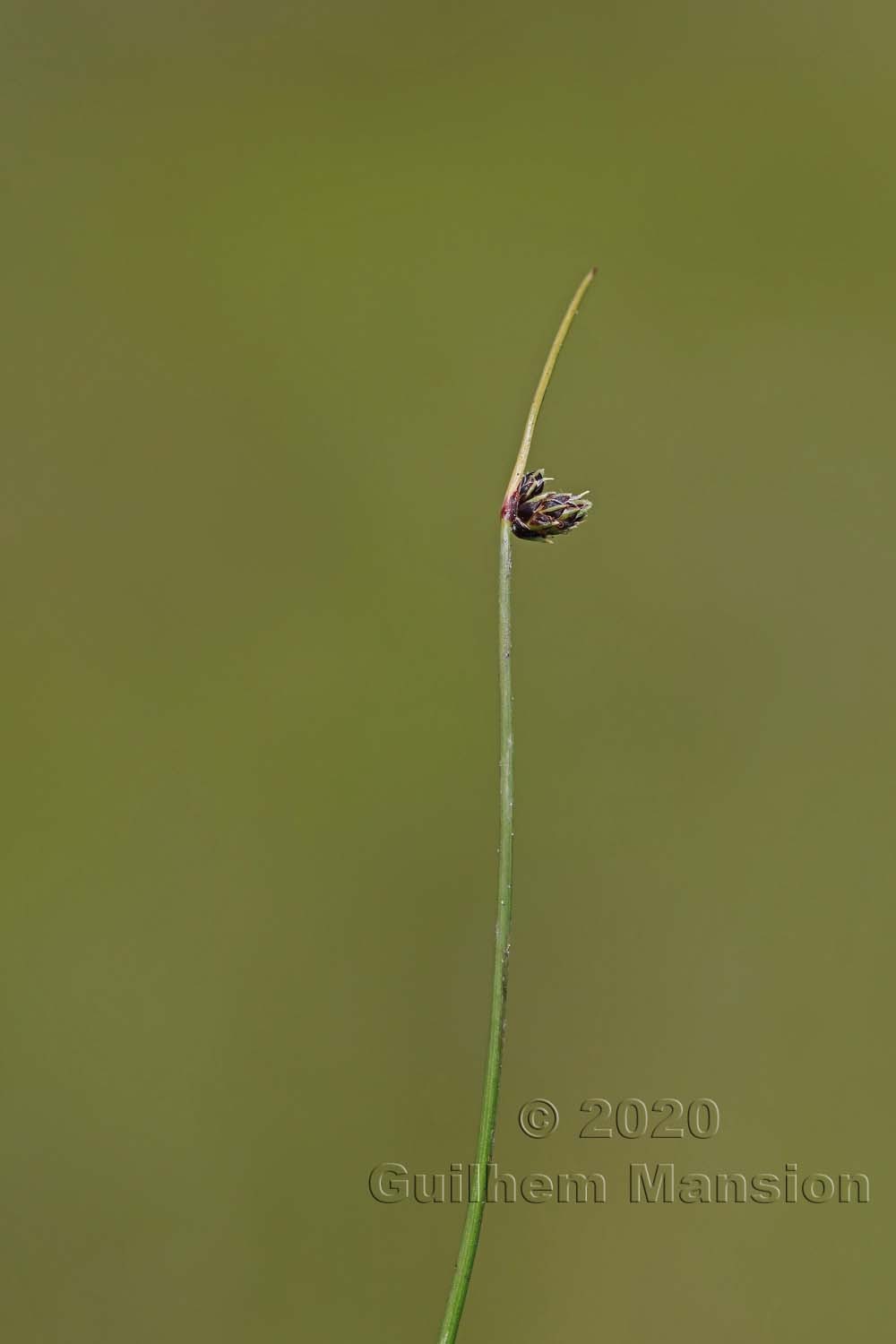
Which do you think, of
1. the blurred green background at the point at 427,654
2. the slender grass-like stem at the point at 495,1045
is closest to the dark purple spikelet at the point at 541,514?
the slender grass-like stem at the point at 495,1045

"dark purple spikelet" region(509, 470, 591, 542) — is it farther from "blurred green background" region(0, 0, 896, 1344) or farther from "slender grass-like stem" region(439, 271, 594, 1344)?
"blurred green background" region(0, 0, 896, 1344)

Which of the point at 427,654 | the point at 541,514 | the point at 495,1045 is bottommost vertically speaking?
the point at 495,1045

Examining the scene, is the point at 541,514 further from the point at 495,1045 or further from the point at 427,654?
the point at 427,654

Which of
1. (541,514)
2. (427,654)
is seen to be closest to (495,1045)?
(541,514)

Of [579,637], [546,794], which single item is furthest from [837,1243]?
[579,637]

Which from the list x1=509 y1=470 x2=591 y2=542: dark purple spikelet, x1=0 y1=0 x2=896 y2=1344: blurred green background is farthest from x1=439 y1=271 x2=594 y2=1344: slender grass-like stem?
x1=0 y1=0 x2=896 y2=1344: blurred green background

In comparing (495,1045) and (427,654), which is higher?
(427,654)
